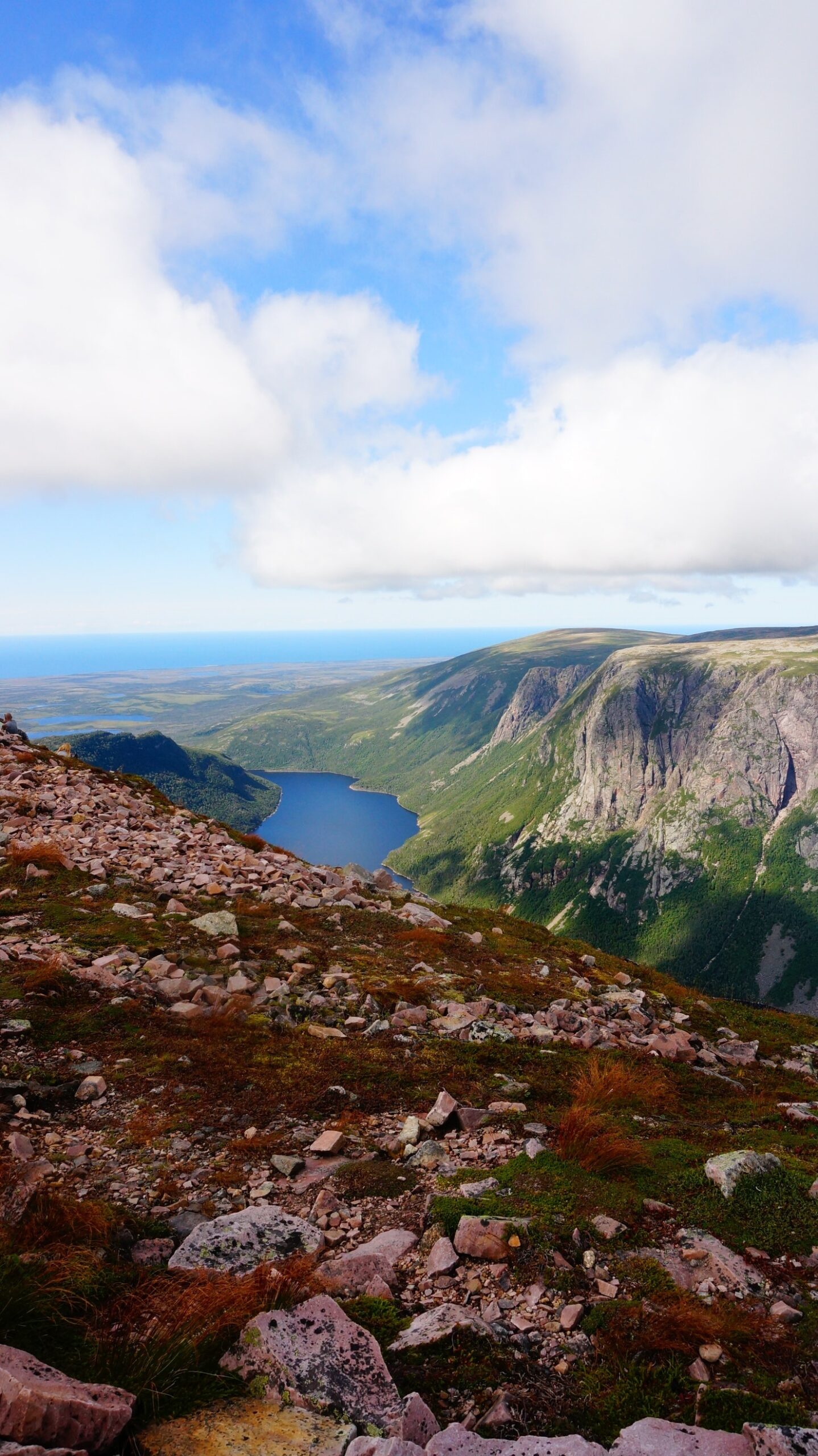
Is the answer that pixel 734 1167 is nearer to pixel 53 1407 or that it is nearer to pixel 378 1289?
pixel 378 1289

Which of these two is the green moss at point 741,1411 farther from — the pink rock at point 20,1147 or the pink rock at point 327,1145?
the pink rock at point 20,1147

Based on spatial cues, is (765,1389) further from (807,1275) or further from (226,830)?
(226,830)

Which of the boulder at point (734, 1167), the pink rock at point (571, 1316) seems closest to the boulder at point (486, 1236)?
the pink rock at point (571, 1316)

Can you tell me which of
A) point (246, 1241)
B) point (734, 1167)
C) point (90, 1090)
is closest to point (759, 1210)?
point (734, 1167)

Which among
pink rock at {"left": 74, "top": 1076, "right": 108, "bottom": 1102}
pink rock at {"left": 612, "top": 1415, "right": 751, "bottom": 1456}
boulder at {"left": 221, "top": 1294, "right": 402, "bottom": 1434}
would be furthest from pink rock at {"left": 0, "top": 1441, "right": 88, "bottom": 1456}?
pink rock at {"left": 74, "top": 1076, "right": 108, "bottom": 1102}

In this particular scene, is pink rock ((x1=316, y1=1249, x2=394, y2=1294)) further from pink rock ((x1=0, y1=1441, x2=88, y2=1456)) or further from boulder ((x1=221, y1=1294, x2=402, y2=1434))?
pink rock ((x1=0, y1=1441, x2=88, y2=1456))

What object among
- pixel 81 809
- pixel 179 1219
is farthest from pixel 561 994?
pixel 81 809
